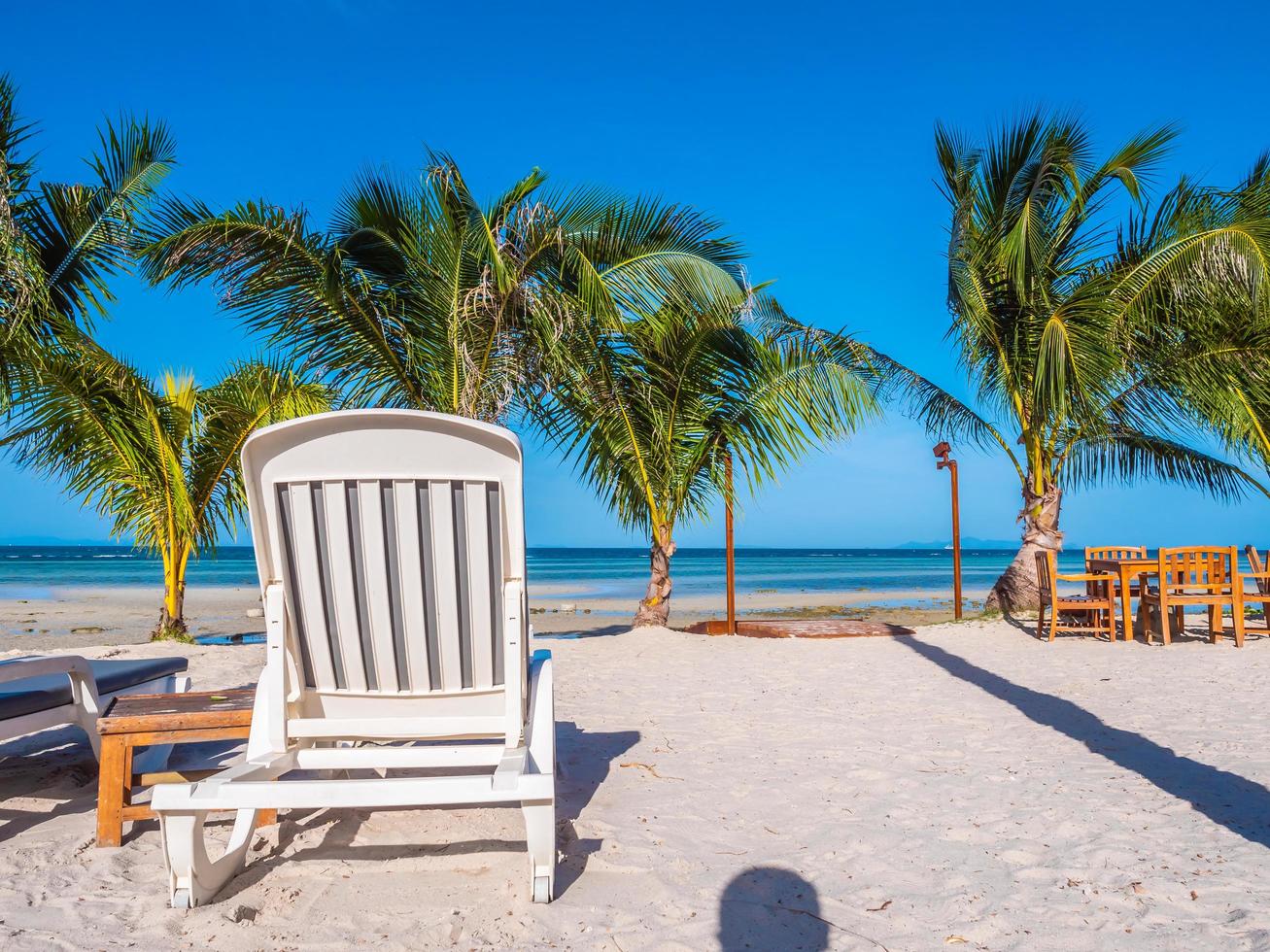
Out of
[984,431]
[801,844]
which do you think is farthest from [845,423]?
[801,844]

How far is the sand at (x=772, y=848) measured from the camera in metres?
2.12

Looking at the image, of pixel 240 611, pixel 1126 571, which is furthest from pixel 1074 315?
pixel 240 611

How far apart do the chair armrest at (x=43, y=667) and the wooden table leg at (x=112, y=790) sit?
457 mm

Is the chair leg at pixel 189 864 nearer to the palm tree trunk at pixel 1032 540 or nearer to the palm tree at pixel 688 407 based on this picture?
the palm tree at pixel 688 407

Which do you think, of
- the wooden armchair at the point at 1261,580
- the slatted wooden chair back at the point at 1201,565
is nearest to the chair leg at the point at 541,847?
the slatted wooden chair back at the point at 1201,565

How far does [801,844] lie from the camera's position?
8.93 ft

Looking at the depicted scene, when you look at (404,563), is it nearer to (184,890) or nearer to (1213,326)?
(184,890)

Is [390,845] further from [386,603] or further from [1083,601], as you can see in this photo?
[1083,601]

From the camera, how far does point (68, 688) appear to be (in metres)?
3.19

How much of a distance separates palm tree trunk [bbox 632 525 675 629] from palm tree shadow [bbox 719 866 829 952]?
6.33 m

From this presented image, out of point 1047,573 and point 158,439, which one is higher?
point 158,439

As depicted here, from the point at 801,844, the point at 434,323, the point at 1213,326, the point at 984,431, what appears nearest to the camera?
the point at 801,844

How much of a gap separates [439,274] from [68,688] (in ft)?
16.6

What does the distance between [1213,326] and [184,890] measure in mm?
10618
